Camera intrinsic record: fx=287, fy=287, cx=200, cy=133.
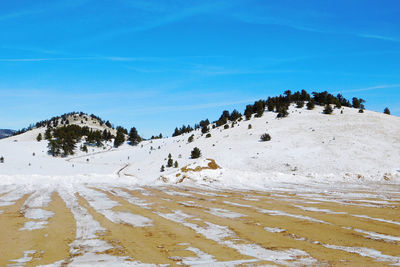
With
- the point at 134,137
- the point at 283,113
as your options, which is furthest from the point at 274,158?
the point at 134,137

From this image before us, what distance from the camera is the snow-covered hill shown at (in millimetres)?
24922

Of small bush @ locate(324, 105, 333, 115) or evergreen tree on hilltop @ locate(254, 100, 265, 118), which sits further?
evergreen tree on hilltop @ locate(254, 100, 265, 118)

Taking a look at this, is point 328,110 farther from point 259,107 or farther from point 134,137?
point 134,137

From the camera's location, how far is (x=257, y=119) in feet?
201

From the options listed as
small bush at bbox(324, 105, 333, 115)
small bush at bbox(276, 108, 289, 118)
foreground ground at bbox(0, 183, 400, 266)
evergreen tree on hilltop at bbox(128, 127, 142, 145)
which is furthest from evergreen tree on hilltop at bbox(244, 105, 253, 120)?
foreground ground at bbox(0, 183, 400, 266)

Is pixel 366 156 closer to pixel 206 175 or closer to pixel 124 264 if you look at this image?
pixel 206 175

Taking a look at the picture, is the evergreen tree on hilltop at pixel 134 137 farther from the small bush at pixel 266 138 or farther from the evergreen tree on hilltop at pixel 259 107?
the small bush at pixel 266 138

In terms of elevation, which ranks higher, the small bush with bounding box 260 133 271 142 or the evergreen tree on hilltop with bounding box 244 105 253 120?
the evergreen tree on hilltop with bounding box 244 105 253 120

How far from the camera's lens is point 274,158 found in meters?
36.8

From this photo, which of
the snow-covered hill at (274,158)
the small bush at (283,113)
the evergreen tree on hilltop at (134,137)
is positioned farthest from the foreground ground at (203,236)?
the evergreen tree on hilltop at (134,137)

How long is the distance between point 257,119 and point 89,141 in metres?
46.7

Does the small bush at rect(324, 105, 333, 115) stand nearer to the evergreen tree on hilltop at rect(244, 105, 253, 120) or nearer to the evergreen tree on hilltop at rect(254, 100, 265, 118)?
the evergreen tree on hilltop at rect(254, 100, 265, 118)

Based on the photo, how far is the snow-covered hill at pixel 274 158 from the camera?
24.9 m

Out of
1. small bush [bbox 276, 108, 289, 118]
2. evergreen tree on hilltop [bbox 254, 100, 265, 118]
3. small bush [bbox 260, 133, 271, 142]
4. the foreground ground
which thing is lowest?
the foreground ground
